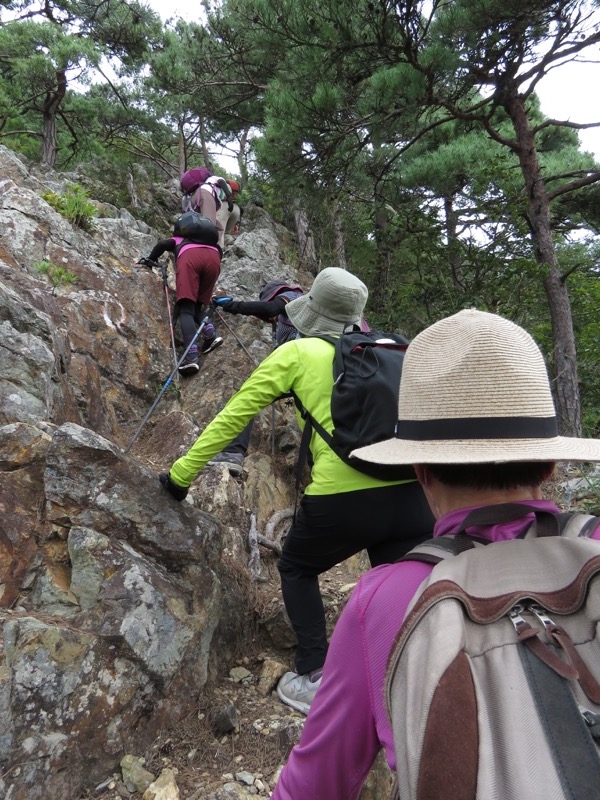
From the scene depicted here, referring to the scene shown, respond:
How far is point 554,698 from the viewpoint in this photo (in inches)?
27.5

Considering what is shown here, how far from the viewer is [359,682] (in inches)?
39.1

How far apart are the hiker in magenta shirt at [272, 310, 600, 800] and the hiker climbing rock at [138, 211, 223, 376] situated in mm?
5037

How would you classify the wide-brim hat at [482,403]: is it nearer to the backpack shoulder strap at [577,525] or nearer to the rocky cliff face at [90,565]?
the backpack shoulder strap at [577,525]

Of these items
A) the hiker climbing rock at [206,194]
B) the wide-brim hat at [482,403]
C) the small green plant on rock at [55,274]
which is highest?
the hiker climbing rock at [206,194]

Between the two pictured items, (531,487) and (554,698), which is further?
(531,487)

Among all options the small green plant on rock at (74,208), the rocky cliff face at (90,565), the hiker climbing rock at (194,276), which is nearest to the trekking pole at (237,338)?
the hiker climbing rock at (194,276)

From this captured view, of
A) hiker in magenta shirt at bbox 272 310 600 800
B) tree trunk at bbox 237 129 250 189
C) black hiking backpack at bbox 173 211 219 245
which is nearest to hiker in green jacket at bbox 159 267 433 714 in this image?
hiker in magenta shirt at bbox 272 310 600 800

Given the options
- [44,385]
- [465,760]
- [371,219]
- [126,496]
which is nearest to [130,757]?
[126,496]

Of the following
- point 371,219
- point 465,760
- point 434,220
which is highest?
point 371,219

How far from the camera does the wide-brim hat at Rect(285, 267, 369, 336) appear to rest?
264cm

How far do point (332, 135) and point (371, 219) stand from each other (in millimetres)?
2672

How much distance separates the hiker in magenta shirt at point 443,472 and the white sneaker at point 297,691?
5.10 feet

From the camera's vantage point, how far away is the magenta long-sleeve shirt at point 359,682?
0.94 metres

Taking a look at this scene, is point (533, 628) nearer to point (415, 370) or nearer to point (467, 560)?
point (467, 560)
